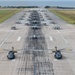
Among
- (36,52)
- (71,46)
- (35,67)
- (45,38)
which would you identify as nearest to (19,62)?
(35,67)

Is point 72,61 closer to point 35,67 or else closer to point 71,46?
point 35,67

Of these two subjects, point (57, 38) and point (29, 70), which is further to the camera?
point (57, 38)

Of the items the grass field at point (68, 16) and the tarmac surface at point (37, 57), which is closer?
the tarmac surface at point (37, 57)

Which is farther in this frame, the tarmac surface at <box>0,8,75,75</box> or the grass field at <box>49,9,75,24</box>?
the grass field at <box>49,9,75,24</box>

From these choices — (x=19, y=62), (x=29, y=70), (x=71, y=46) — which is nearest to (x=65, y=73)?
(x=29, y=70)

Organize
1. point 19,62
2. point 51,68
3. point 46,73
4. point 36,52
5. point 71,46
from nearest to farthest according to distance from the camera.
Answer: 1. point 46,73
2. point 51,68
3. point 19,62
4. point 36,52
5. point 71,46

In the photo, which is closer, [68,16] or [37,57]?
[37,57]

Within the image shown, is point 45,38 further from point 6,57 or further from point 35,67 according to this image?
point 35,67

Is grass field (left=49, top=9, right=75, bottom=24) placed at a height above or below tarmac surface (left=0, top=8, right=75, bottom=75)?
below

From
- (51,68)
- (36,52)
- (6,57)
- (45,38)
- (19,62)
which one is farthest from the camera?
(45,38)

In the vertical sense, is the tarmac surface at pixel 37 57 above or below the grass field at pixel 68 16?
above

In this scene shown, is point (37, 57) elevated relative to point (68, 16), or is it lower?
elevated
